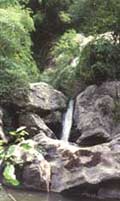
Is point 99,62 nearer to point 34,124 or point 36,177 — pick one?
point 34,124

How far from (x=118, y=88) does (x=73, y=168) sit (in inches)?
156

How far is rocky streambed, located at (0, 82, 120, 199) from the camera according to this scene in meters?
8.42

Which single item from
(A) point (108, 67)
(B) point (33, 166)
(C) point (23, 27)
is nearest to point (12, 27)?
(C) point (23, 27)

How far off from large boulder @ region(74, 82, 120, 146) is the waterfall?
271mm

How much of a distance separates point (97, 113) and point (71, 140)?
99cm

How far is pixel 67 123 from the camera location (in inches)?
496

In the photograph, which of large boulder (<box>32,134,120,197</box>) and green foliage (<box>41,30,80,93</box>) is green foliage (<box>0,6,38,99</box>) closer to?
green foliage (<box>41,30,80,93</box>)

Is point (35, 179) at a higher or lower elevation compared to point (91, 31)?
lower

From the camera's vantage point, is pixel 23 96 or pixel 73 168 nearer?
pixel 73 168

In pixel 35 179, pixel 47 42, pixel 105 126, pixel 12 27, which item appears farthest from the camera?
pixel 47 42

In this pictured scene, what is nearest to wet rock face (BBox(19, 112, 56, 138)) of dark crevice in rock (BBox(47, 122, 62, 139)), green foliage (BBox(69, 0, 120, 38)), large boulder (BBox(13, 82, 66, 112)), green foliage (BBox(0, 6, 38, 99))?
large boulder (BBox(13, 82, 66, 112))

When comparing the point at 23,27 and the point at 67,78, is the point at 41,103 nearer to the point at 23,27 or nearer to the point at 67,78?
the point at 67,78

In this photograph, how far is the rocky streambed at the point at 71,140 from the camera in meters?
8.42

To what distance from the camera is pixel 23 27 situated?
14.5 m
